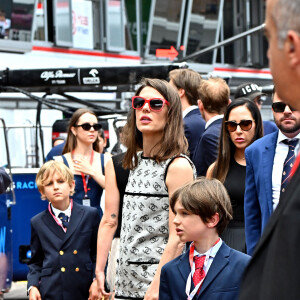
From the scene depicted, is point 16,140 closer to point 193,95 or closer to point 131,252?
point 193,95

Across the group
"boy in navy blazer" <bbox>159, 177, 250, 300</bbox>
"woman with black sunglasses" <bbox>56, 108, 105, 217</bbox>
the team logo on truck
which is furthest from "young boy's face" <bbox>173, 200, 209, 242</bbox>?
the team logo on truck

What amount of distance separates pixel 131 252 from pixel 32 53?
832 inches

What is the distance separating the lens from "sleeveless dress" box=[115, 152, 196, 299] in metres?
4.75

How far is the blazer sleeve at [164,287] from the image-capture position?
4.29 metres

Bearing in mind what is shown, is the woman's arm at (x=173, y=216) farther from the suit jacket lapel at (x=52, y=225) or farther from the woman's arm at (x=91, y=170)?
the woman's arm at (x=91, y=170)

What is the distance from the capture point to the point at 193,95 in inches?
278

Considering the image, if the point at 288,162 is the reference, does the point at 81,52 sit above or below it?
below

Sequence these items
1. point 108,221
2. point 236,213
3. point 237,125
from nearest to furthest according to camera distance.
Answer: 1. point 108,221
2. point 236,213
3. point 237,125

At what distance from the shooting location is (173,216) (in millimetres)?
4648

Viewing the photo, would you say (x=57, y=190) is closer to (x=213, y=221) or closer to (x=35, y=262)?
(x=35, y=262)

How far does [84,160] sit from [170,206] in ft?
10.3

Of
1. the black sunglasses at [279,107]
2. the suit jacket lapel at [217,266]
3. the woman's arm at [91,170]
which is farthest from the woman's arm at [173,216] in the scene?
the woman's arm at [91,170]

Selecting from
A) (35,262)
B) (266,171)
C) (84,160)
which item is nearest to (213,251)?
(266,171)

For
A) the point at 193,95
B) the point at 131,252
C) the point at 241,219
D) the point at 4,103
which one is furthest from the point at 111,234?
the point at 4,103
